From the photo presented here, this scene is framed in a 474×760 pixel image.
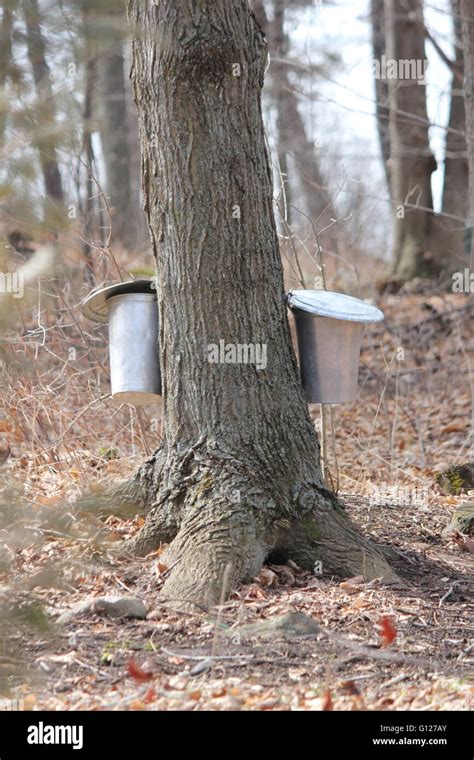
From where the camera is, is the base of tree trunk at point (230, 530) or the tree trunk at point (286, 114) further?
the tree trunk at point (286, 114)

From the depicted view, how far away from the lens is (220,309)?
3.88 meters

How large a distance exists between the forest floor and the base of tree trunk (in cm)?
8

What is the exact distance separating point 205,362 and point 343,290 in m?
7.71

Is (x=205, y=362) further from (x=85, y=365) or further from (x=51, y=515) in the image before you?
(x=85, y=365)

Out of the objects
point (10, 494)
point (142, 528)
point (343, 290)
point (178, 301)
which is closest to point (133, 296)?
point (178, 301)

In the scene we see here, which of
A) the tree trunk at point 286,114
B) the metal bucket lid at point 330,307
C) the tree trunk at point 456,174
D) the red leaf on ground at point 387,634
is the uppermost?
the tree trunk at point 286,114

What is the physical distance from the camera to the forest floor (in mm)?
2707

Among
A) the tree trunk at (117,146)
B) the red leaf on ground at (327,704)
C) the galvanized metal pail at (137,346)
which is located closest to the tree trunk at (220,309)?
the galvanized metal pail at (137,346)

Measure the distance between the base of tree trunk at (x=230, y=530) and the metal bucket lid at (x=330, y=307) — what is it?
822mm

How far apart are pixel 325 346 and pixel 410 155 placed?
8934 millimetres

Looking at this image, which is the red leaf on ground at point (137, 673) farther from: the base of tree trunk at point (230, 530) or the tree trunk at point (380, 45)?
the tree trunk at point (380, 45)

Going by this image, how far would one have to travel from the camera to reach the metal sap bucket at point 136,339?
13.7 ft

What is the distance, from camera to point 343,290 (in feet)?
37.3

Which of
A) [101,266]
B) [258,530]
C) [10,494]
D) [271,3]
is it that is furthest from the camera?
[271,3]
